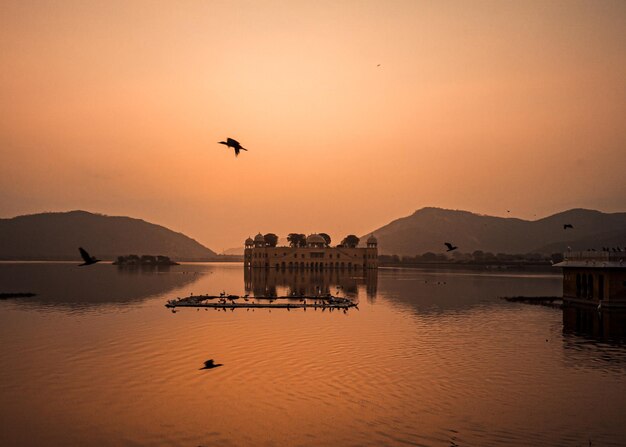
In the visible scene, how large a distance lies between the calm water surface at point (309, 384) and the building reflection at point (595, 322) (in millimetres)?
896

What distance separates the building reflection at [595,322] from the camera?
1817 inches

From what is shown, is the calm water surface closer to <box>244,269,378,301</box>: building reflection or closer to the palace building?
the palace building

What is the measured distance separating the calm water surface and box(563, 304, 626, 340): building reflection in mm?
896

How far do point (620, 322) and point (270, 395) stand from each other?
39063 mm

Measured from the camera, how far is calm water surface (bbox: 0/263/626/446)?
22.2m

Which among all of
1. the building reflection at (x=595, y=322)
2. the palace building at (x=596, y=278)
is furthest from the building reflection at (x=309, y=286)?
the building reflection at (x=595, y=322)

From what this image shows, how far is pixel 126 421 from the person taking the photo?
23500 mm

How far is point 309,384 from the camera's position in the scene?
2991 cm

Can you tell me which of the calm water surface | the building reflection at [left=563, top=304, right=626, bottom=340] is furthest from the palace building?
the calm water surface

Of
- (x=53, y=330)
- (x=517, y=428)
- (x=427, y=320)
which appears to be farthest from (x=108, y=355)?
(x=427, y=320)

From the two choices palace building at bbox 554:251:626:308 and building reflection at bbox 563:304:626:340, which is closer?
building reflection at bbox 563:304:626:340

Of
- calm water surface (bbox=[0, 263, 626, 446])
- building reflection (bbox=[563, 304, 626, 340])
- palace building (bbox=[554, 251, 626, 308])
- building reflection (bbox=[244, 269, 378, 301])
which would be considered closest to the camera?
calm water surface (bbox=[0, 263, 626, 446])

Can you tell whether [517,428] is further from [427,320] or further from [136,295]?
[136,295]

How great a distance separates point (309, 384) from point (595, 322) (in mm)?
35277
